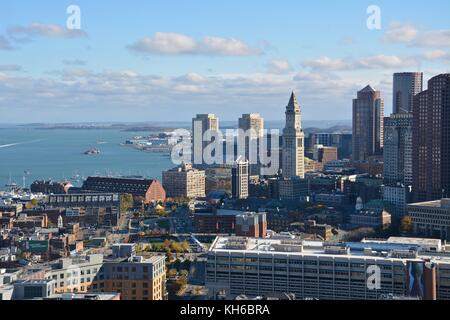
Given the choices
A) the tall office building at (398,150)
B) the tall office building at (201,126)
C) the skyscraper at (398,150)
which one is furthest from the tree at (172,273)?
the tall office building at (201,126)

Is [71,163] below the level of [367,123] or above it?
below

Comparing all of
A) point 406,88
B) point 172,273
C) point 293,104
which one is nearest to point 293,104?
point 293,104

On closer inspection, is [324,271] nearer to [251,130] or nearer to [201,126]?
[251,130]

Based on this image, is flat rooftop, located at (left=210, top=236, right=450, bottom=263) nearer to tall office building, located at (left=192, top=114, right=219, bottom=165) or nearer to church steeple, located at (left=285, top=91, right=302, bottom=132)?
church steeple, located at (left=285, top=91, right=302, bottom=132)

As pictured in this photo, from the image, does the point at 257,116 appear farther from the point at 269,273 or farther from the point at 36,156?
the point at 269,273

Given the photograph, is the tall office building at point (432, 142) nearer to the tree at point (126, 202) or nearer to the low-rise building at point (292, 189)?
the low-rise building at point (292, 189)
